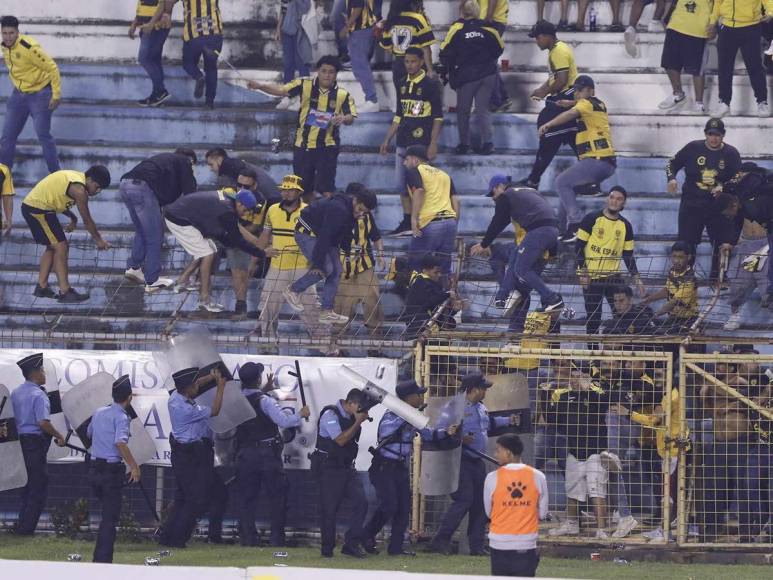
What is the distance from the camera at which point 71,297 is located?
52.7 feet

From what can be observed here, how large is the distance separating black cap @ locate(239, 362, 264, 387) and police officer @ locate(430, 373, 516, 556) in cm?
171

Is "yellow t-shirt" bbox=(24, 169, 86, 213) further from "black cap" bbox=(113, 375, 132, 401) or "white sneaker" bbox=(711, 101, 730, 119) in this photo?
"white sneaker" bbox=(711, 101, 730, 119)

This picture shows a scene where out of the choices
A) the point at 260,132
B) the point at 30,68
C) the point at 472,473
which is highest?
the point at 30,68

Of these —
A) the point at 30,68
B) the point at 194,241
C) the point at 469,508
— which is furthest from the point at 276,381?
the point at 30,68

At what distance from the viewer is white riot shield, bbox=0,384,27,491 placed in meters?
13.9

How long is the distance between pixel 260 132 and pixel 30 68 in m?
2.79

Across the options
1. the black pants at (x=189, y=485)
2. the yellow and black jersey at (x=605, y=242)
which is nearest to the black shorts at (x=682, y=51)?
the yellow and black jersey at (x=605, y=242)

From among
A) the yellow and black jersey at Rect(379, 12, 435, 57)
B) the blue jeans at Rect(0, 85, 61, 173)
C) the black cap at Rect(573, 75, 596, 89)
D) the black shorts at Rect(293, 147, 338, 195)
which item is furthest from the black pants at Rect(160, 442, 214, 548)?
the yellow and black jersey at Rect(379, 12, 435, 57)

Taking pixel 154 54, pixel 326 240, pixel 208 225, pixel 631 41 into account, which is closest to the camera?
pixel 326 240

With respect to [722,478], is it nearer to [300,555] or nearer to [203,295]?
[300,555]

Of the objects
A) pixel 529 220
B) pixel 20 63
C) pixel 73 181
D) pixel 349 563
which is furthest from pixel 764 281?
pixel 20 63

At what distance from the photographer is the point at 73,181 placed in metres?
15.9

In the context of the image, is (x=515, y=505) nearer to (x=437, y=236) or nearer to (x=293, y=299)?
(x=293, y=299)

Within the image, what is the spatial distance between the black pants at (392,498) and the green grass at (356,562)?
8.7 inches
